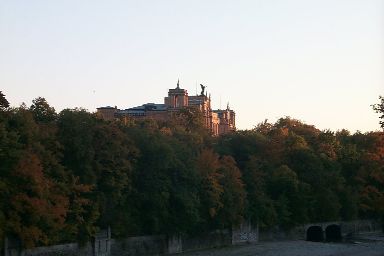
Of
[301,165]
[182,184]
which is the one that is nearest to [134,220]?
[182,184]

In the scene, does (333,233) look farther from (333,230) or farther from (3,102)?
(3,102)

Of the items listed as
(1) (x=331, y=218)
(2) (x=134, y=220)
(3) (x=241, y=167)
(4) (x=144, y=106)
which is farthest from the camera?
(4) (x=144, y=106)

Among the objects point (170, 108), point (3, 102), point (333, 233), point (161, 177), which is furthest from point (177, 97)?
point (3, 102)

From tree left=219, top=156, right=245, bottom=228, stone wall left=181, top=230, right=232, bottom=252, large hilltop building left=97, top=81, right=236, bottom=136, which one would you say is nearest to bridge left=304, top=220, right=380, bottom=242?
stone wall left=181, top=230, right=232, bottom=252

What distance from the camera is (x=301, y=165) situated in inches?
3056

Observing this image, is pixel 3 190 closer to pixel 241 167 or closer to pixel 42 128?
pixel 42 128

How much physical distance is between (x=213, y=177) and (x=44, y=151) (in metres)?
19.4

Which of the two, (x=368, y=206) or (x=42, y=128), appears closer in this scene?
(x=42, y=128)

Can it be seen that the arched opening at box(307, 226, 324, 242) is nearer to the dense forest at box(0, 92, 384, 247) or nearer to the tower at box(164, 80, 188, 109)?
the dense forest at box(0, 92, 384, 247)

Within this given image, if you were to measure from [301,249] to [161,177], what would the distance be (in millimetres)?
16619

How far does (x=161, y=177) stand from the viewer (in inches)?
2237

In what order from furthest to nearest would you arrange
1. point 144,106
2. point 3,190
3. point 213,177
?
point 144,106, point 213,177, point 3,190

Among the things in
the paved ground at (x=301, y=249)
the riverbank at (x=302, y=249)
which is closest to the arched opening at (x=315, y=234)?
the riverbank at (x=302, y=249)

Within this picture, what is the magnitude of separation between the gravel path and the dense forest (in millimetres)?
2481
